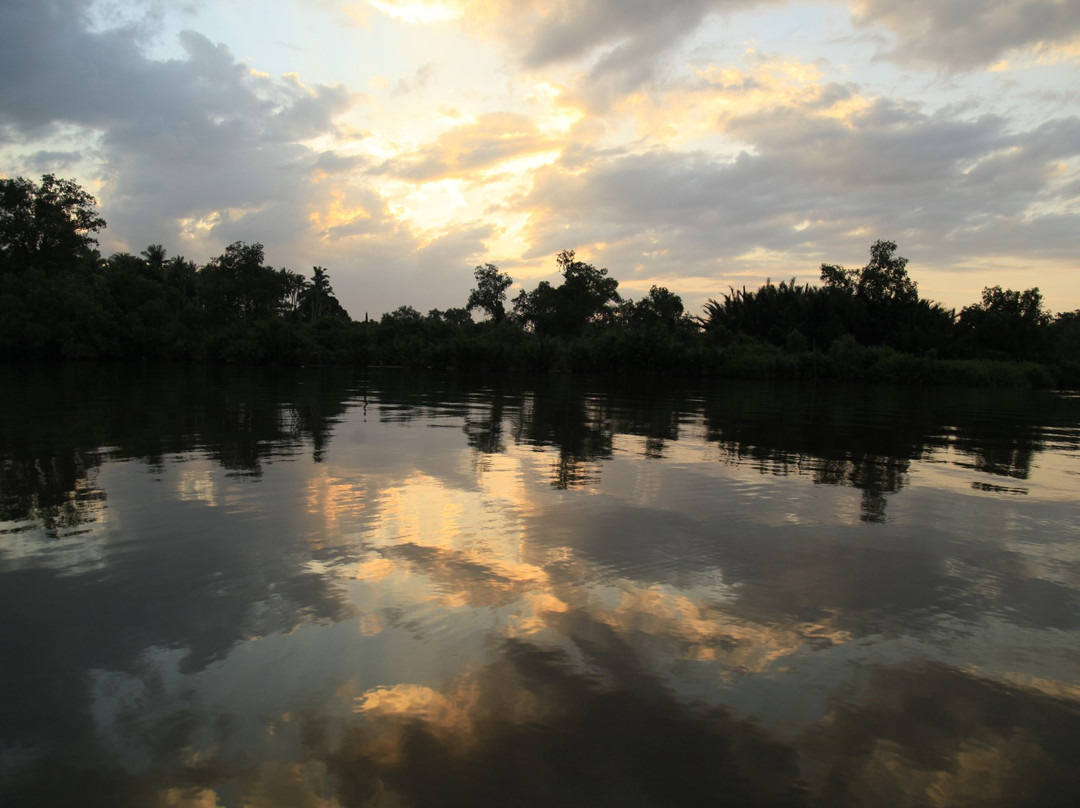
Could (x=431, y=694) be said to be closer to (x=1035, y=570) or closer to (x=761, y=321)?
(x=1035, y=570)

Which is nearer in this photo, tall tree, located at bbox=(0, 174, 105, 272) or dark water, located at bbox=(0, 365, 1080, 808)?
dark water, located at bbox=(0, 365, 1080, 808)

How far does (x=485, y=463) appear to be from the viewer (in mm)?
9578

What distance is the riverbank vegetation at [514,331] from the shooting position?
5072 cm

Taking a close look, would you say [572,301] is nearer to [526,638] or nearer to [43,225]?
[43,225]

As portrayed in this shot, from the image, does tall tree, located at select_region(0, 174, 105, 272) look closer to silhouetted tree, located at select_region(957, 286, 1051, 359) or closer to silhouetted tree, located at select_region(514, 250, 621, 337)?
silhouetted tree, located at select_region(514, 250, 621, 337)

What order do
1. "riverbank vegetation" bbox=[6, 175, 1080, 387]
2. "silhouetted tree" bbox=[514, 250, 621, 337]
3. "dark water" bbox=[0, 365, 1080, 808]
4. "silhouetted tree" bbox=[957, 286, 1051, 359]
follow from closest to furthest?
"dark water" bbox=[0, 365, 1080, 808] → "riverbank vegetation" bbox=[6, 175, 1080, 387] → "silhouetted tree" bbox=[957, 286, 1051, 359] → "silhouetted tree" bbox=[514, 250, 621, 337]

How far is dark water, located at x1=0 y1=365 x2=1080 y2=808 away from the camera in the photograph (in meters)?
2.66

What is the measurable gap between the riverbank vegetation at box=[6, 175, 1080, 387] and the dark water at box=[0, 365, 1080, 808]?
45423 millimetres

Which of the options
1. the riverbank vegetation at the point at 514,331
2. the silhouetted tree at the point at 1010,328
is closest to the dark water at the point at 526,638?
the riverbank vegetation at the point at 514,331

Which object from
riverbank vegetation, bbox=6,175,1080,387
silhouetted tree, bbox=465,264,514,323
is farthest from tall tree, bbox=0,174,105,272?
silhouetted tree, bbox=465,264,514,323

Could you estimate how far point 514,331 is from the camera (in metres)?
58.0

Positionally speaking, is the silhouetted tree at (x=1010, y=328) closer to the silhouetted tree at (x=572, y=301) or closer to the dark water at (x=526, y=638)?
the silhouetted tree at (x=572, y=301)

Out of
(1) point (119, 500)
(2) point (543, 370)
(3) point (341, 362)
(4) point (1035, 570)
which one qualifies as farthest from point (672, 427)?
(3) point (341, 362)

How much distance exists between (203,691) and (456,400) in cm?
1943
